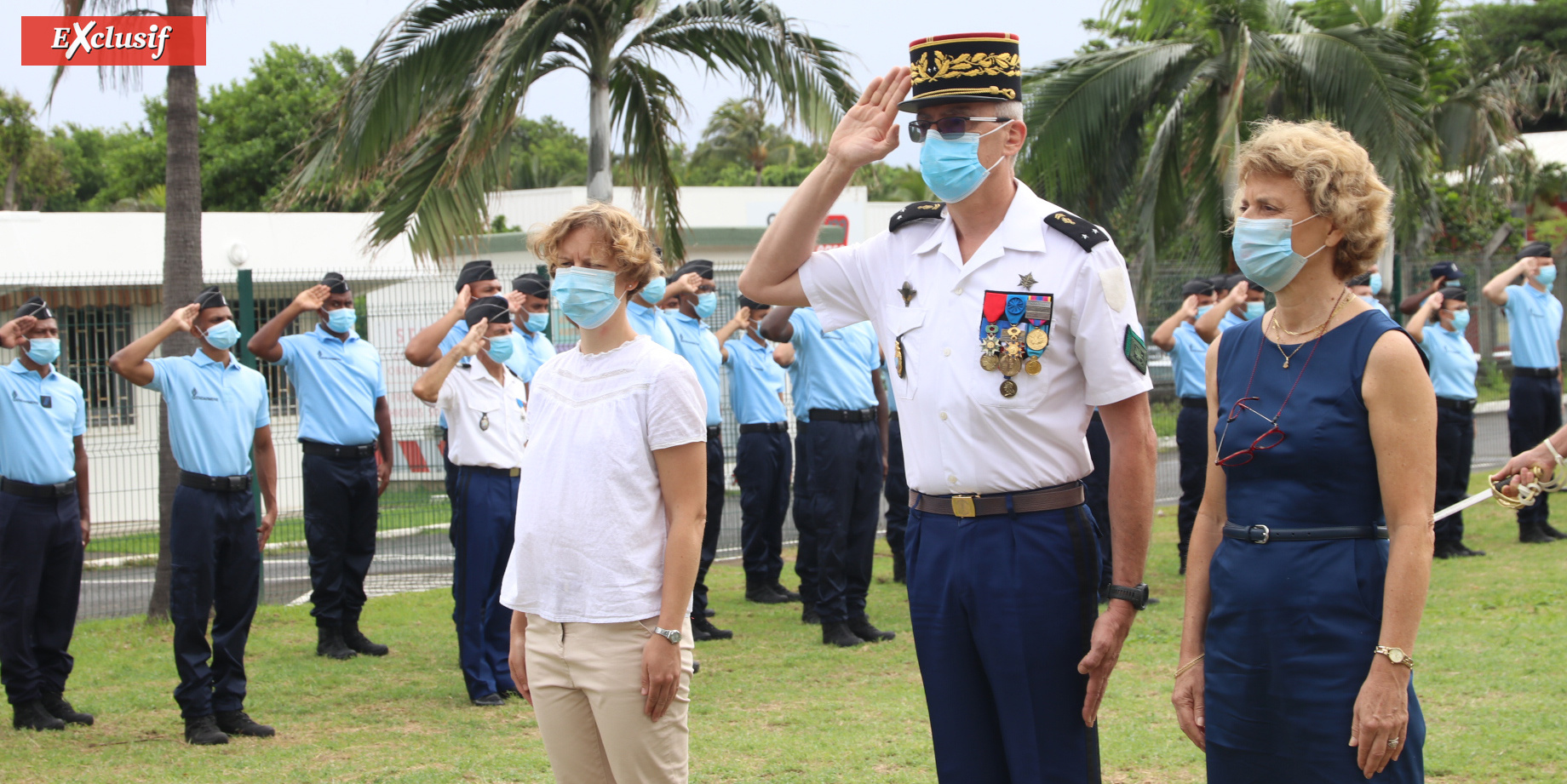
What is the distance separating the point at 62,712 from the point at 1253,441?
629 centimetres

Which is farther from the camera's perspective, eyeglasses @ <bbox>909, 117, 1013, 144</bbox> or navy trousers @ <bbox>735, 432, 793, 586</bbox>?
navy trousers @ <bbox>735, 432, 793, 586</bbox>

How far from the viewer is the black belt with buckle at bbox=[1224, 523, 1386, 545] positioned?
2846mm

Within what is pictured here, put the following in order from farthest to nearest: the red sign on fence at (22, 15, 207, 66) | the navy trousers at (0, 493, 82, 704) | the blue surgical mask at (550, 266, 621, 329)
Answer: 1. the red sign on fence at (22, 15, 207, 66)
2. the navy trousers at (0, 493, 82, 704)
3. the blue surgical mask at (550, 266, 621, 329)

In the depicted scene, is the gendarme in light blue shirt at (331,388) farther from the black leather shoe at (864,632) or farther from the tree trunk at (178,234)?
the black leather shoe at (864,632)

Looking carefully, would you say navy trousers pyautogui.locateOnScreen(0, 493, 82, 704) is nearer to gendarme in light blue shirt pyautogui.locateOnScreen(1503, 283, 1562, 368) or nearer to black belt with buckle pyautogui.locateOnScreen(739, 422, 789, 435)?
black belt with buckle pyautogui.locateOnScreen(739, 422, 789, 435)

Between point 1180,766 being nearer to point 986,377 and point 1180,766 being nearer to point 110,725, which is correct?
point 986,377

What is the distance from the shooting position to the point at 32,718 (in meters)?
6.55

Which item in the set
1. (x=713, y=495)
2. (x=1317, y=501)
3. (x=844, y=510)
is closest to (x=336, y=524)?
(x=713, y=495)

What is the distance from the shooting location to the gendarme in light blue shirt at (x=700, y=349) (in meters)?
9.20

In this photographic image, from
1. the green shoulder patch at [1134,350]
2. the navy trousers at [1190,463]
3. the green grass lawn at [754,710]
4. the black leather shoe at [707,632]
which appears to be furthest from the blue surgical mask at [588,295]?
the navy trousers at [1190,463]

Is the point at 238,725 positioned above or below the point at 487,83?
below

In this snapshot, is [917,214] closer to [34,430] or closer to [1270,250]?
[1270,250]

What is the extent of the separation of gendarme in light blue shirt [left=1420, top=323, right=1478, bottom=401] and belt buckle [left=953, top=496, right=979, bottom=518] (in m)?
9.00

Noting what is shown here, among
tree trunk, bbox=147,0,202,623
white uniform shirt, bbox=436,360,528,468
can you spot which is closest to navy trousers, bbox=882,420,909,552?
white uniform shirt, bbox=436,360,528,468
